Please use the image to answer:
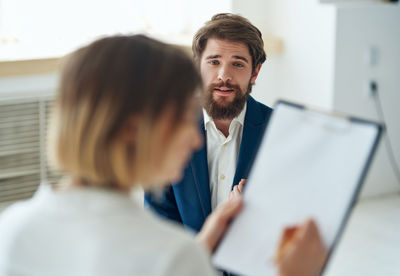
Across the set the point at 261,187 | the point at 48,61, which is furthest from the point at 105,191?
the point at 48,61

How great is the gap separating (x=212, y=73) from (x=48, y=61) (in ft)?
4.90

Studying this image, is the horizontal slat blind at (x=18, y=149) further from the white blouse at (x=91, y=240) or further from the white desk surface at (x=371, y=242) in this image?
the white blouse at (x=91, y=240)

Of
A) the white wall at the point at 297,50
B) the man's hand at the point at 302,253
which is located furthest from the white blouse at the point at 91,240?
the white wall at the point at 297,50

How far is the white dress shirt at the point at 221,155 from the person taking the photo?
1.75 meters

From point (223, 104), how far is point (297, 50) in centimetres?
211

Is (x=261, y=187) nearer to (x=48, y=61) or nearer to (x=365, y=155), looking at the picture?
(x=365, y=155)

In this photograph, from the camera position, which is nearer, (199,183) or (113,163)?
(113,163)

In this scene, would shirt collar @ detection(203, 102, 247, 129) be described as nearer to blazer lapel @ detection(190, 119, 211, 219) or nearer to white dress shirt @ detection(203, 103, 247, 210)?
white dress shirt @ detection(203, 103, 247, 210)

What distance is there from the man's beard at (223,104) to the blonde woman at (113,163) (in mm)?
918

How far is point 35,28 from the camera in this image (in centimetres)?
347

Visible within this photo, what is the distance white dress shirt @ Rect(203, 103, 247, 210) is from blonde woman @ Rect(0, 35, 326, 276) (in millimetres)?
899

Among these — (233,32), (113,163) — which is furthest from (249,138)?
(113,163)

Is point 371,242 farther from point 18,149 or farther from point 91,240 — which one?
point 91,240

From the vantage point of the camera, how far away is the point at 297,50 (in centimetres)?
377
